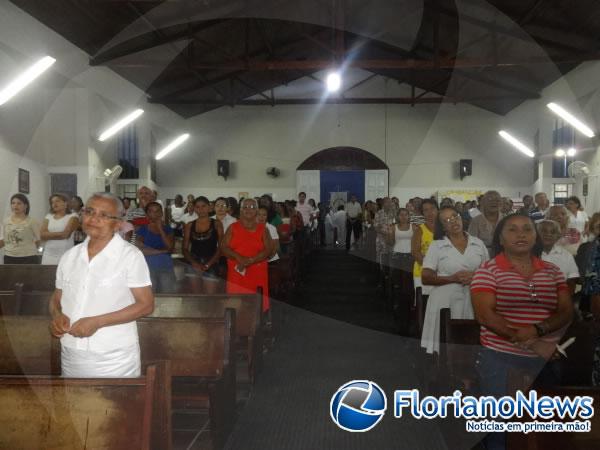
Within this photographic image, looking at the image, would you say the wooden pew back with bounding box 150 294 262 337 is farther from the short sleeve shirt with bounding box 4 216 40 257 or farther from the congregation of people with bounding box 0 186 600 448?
the short sleeve shirt with bounding box 4 216 40 257

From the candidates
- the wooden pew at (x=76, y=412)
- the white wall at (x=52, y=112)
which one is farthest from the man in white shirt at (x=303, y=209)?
the wooden pew at (x=76, y=412)

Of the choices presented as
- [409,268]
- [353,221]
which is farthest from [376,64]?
→ [409,268]

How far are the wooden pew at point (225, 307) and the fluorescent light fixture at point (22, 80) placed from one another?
242 inches

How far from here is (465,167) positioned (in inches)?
720

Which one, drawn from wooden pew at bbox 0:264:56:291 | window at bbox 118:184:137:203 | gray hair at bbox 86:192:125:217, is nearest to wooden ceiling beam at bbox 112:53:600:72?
window at bbox 118:184:137:203

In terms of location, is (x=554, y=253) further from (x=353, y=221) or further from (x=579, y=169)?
(x=353, y=221)

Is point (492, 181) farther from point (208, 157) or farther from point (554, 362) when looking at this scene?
point (554, 362)

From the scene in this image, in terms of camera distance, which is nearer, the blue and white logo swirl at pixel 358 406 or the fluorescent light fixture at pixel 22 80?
the blue and white logo swirl at pixel 358 406

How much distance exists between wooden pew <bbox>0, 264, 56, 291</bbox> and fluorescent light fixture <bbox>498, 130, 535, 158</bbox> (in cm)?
1437

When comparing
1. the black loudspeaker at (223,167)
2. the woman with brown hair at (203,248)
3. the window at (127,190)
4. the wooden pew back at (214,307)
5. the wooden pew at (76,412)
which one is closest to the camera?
the wooden pew at (76,412)

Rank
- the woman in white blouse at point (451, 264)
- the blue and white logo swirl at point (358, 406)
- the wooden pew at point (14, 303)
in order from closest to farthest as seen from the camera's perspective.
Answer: the blue and white logo swirl at point (358, 406), the woman in white blouse at point (451, 264), the wooden pew at point (14, 303)

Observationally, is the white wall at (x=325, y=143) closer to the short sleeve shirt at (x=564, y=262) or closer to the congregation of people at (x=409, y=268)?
the congregation of people at (x=409, y=268)

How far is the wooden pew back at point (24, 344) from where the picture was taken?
373cm

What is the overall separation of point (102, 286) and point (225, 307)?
2.10 m
